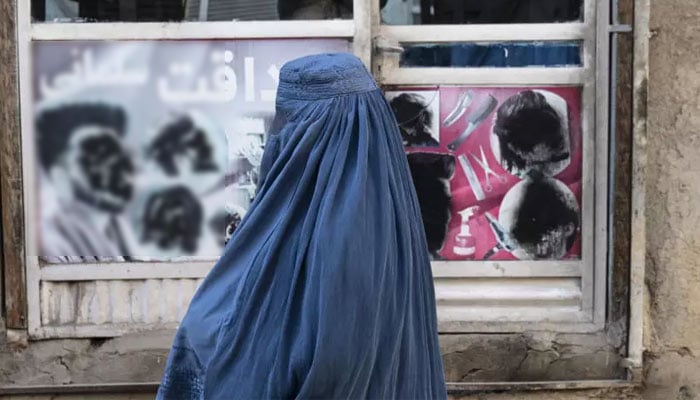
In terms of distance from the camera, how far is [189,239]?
4145 millimetres

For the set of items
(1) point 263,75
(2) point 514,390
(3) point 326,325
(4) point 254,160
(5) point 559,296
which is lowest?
(2) point 514,390

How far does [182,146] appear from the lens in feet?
13.5

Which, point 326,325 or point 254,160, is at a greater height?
point 254,160

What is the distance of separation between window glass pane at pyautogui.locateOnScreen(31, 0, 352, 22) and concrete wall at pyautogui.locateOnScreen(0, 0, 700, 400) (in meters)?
1.28

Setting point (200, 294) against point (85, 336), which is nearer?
point (200, 294)

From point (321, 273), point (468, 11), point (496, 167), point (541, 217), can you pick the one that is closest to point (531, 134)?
point (496, 167)

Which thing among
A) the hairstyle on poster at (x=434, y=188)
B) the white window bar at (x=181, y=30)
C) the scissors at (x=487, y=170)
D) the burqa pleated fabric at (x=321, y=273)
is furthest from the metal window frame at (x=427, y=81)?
the burqa pleated fabric at (x=321, y=273)

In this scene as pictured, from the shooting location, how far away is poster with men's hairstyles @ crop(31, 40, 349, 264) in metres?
4.07

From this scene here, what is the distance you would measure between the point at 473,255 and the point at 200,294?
2171mm

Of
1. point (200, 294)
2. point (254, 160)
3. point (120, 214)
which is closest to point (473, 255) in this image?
point (254, 160)

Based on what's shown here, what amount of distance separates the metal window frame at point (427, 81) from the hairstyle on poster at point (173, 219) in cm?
9

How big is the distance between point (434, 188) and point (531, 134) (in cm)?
45

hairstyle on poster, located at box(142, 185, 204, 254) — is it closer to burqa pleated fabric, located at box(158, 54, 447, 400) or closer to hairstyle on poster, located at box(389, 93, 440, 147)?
hairstyle on poster, located at box(389, 93, 440, 147)

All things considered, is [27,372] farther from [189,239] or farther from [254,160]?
[254,160]
